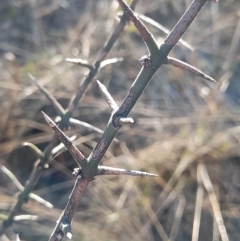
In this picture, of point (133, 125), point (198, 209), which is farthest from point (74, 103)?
point (133, 125)

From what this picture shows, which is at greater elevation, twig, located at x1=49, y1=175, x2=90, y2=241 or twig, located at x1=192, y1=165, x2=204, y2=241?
twig, located at x1=192, y1=165, x2=204, y2=241

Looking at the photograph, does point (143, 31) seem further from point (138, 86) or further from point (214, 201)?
point (214, 201)

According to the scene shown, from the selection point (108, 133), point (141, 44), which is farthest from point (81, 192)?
point (141, 44)

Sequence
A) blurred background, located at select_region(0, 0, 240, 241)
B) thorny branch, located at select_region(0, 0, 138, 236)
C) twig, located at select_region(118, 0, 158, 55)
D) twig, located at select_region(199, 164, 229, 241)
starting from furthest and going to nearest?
blurred background, located at select_region(0, 0, 240, 241) < twig, located at select_region(199, 164, 229, 241) < thorny branch, located at select_region(0, 0, 138, 236) < twig, located at select_region(118, 0, 158, 55)

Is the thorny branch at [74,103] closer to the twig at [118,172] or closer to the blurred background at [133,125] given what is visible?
the twig at [118,172]

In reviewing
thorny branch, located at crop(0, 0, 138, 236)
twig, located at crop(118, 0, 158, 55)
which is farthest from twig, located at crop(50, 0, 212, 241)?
thorny branch, located at crop(0, 0, 138, 236)

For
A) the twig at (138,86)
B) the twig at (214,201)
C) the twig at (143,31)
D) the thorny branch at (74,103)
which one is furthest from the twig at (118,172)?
the twig at (214,201)

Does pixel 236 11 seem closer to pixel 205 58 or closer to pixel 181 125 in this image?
pixel 205 58

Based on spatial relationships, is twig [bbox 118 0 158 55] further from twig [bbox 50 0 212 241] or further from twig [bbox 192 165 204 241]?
twig [bbox 192 165 204 241]

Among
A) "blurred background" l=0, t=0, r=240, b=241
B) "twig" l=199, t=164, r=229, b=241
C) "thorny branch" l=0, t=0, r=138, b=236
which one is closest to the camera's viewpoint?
"thorny branch" l=0, t=0, r=138, b=236
